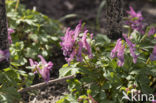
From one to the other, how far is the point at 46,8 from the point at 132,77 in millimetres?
4301

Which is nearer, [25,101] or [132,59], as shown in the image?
[132,59]

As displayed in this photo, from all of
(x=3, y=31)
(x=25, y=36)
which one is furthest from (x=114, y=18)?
(x=25, y=36)

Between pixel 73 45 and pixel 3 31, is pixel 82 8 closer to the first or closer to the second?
pixel 3 31

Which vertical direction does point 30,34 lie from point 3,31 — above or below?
below

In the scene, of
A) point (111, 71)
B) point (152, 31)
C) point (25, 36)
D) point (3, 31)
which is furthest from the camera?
point (25, 36)

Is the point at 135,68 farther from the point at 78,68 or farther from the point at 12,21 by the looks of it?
the point at 12,21

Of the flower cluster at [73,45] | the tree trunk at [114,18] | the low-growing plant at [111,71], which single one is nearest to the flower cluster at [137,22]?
the tree trunk at [114,18]

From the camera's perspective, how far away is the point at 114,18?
3.22m

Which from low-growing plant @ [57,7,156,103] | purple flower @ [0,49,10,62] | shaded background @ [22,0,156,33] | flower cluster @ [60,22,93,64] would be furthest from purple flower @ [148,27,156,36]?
shaded background @ [22,0,156,33]

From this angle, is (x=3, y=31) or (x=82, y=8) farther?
(x=82, y=8)

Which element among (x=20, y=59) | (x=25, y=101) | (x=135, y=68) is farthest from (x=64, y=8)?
(x=135, y=68)

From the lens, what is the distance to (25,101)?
3.00 m

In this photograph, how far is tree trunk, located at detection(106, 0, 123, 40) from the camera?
313 centimetres

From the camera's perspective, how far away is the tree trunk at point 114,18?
3.13 metres
